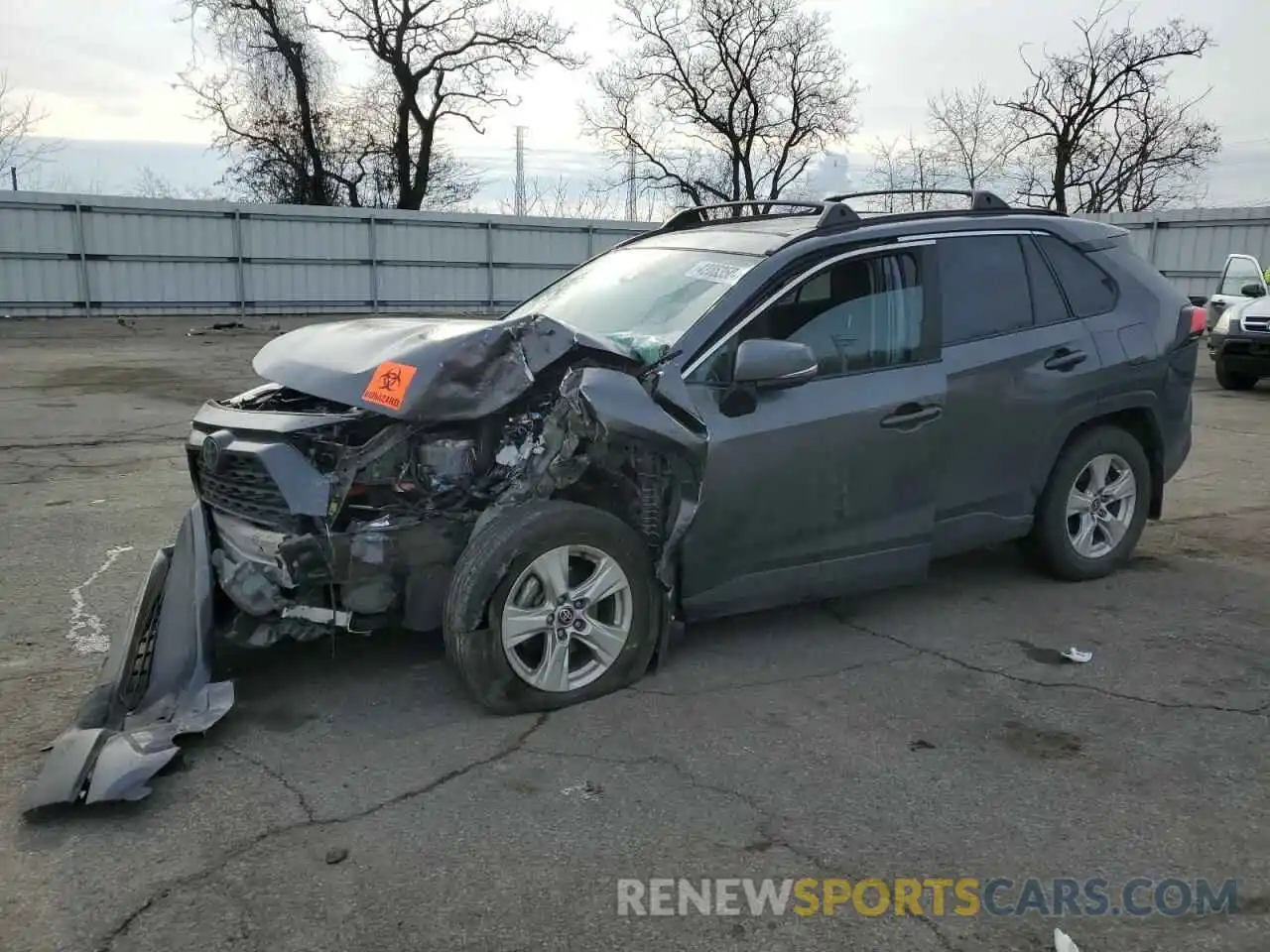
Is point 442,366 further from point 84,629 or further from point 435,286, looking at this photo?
point 435,286

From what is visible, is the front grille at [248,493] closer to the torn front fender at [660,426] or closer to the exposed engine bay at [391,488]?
the exposed engine bay at [391,488]

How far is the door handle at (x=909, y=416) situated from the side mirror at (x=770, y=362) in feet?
1.84

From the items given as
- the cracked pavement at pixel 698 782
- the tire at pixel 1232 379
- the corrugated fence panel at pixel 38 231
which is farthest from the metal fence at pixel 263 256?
the cracked pavement at pixel 698 782

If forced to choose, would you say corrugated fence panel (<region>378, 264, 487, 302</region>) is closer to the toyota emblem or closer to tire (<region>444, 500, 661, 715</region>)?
the toyota emblem

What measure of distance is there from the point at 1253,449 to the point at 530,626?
854 centimetres

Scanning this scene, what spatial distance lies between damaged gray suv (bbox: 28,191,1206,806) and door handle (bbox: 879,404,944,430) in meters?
0.02

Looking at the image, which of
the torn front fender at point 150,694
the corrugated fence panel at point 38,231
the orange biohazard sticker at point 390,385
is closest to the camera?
the torn front fender at point 150,694

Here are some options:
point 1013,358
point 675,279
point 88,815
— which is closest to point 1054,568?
point 1013,358

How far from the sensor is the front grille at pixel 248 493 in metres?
3.83

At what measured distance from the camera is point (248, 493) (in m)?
3.94

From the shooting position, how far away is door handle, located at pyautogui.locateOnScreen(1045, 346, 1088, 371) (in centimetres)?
512

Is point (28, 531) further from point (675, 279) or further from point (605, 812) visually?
point (605, 812)

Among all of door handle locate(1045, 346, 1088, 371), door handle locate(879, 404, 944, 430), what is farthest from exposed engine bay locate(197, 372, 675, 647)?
door handle locate(1045, 346, 1088, 371)

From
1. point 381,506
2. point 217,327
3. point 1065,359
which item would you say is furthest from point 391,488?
point 217,327
